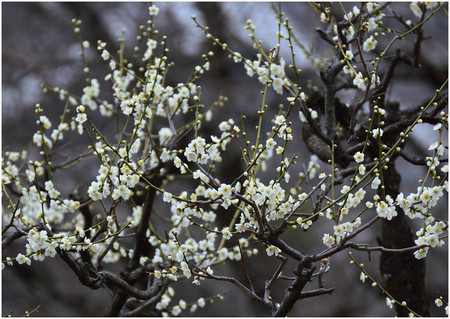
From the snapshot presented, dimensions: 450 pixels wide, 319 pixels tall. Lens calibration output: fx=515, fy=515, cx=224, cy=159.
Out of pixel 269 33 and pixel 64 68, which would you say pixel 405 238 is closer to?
pixel 269 33

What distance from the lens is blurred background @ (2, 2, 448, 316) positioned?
5.84m

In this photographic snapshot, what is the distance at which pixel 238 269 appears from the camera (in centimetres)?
585

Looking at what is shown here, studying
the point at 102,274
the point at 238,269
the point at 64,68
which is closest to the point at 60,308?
the point at 238,269

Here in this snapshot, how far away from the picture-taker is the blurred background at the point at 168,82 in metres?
5.84

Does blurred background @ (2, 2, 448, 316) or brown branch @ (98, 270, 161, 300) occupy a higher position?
blurred background @ (2, 2, 448, 316)

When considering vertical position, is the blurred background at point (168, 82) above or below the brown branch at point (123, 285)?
above

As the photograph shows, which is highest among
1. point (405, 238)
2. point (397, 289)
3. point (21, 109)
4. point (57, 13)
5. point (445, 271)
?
point (57, 13)

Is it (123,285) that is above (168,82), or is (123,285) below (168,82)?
below

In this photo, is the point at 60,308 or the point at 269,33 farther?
the point at 60,308

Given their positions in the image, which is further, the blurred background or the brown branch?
the blurred background

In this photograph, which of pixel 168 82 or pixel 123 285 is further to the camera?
pixel 168 82

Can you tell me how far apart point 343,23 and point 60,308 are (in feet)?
16.4

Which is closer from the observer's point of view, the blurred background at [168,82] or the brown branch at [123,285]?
the brown branch at [123,285]

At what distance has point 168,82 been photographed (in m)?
5.67
